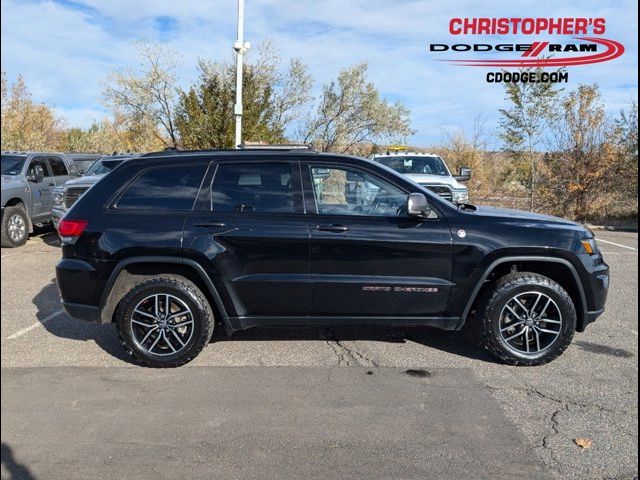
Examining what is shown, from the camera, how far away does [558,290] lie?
441 cm

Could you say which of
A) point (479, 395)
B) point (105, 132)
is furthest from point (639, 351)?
point (105, 132)

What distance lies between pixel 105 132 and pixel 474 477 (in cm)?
3194

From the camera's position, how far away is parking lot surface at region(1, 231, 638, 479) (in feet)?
9.76

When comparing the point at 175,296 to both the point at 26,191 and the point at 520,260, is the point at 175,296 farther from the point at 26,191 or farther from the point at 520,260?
the point at 26,191

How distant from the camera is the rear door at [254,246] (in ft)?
14.1

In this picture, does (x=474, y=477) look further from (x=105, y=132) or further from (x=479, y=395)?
(x=105, y=132)

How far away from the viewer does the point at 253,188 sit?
14.7ft

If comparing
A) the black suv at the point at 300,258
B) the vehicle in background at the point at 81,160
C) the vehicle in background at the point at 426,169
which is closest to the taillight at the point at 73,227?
the black suv at the point at 300,258

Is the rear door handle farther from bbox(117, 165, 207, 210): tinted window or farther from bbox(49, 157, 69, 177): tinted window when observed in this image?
Answer: bbox(49, 157, 69, 177): tinted window

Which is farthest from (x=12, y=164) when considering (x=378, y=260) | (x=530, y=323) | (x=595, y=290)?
(x=595, y=290)

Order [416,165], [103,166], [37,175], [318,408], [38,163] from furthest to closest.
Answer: [416,165], [103,166], [38,163], [37,175], [318,408]

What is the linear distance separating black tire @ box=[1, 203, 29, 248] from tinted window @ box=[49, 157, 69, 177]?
195 centimetres

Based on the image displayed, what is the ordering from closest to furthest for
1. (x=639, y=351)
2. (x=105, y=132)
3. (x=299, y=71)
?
(x=639, y=351)
(x=299, y=71)
(x=105, y=132)

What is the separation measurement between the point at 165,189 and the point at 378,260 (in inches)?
76.2
